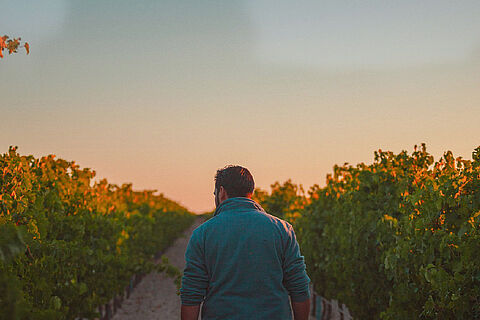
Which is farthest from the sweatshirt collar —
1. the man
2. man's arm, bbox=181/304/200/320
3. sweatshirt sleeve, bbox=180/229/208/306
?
man's arm, bbox=181/304/200/320

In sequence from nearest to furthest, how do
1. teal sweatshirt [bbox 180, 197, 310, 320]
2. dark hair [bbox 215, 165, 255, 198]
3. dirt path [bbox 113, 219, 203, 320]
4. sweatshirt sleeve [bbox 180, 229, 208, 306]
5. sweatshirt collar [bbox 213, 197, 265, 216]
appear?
teal sweatshirt [bbox 180, 197, 310, 320] → sweatshirt sleeve [bbox 180, 229, 208, 306] → sweatshirt collar [bbox 213, 197, 265, 216] → dark hair [bbox 215, 165, 255, 198] → dirt path [bbox 113, 219, 203, 320]

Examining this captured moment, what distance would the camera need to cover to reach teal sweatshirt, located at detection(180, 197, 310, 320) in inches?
146

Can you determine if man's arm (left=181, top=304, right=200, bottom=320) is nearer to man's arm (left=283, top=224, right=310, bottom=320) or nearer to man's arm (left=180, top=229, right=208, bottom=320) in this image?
man's arm (left=180, top=229, right=208, bottom=320)

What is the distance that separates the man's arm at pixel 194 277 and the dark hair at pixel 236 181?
469 millimetres

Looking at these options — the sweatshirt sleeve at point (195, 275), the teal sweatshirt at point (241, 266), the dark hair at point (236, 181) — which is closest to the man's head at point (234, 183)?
the dark hair at point (236, 181)

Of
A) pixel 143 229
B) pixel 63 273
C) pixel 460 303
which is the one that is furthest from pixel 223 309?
pixel 143 229

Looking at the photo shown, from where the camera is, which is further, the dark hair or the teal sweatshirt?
the dark hair

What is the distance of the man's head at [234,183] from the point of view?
4.07 meters

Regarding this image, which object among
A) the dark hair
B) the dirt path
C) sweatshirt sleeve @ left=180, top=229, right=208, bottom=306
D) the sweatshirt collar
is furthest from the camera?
the dirt path

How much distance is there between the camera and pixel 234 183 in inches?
161

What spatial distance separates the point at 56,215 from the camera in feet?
29.9

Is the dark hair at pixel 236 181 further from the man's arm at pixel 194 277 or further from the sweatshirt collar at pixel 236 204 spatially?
the man's arm at pixel 194 277

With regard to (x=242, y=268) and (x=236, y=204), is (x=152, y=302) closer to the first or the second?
(x=236, y=204)

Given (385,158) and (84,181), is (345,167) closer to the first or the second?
(385,158)
